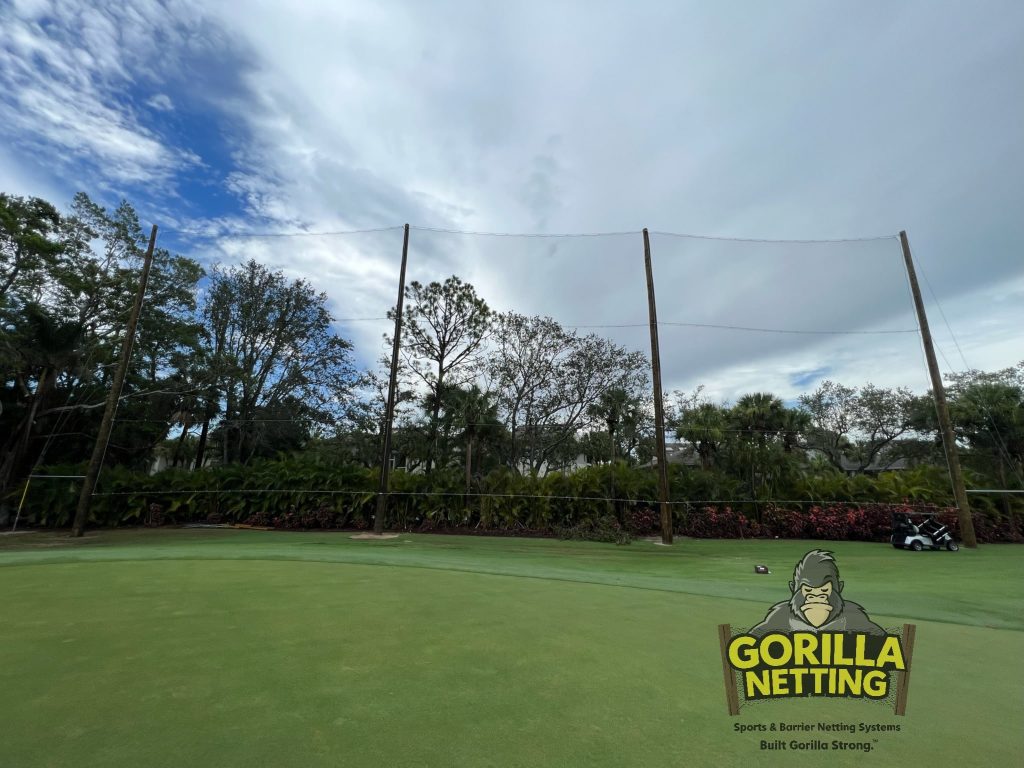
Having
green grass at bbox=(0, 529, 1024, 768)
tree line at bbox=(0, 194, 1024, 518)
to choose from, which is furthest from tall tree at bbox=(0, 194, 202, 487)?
green grass at bbox=(0, 529, 1024, 768)

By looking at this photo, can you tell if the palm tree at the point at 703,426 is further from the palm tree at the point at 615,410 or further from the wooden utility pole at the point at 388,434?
the wooden utility pole at the point at 388,434

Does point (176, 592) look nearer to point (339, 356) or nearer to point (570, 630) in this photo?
point (570, 630)

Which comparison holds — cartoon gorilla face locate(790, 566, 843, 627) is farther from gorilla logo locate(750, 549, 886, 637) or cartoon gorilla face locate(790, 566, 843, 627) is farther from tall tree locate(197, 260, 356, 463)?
tall tree locate(197, 260, 356, 463)

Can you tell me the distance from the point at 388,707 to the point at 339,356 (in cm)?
2209

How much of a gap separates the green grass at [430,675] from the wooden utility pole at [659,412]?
5994 millimetres

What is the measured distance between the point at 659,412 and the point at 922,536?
5.52m

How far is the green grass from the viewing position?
1.61 meters

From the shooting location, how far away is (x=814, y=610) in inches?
72.1

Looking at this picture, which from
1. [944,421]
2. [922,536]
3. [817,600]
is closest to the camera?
[817,600]

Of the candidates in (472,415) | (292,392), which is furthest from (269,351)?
(472,415)

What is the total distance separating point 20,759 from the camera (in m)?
1.50

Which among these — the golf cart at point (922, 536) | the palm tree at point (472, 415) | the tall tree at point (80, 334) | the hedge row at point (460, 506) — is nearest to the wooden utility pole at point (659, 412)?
the hedge row at point (460, 506)

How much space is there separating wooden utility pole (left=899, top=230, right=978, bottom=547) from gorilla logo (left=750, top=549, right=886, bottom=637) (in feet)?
38.9

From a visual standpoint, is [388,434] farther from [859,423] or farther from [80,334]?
[859,423]
